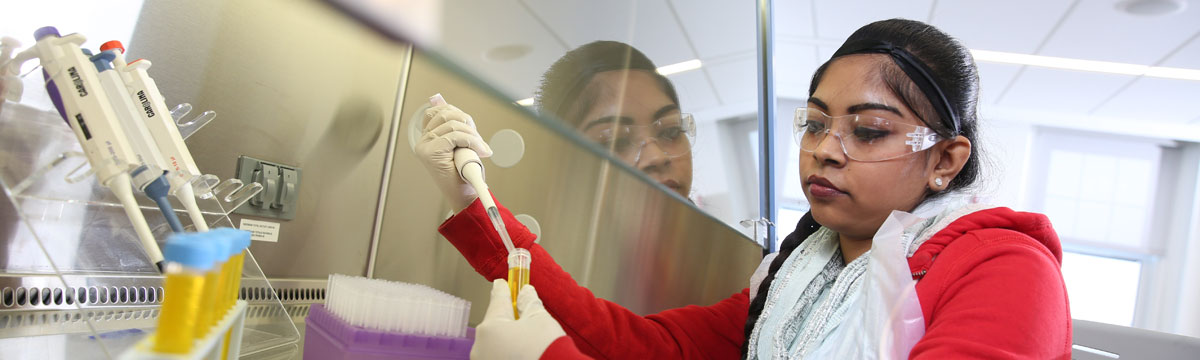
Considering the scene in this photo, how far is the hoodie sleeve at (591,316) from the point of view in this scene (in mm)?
875

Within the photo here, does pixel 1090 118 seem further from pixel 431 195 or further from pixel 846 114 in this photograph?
pixel 431 195

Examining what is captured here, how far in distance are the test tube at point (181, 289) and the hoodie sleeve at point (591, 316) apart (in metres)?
0.36

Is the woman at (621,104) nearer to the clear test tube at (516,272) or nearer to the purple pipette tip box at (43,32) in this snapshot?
the clear test tube at (516,272)

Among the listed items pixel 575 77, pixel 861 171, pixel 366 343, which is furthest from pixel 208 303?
pixel 861 171

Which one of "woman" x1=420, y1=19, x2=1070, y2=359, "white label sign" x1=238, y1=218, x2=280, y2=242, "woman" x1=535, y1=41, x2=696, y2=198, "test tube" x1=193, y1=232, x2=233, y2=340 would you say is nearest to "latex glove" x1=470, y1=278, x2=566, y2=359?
"woman" x1=420, y1=19, x2=1070, y2=359

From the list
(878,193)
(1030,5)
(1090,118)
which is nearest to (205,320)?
(878,193)

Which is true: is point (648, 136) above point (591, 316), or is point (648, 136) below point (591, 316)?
above

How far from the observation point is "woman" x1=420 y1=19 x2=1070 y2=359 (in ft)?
2.48

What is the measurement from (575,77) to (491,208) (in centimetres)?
41

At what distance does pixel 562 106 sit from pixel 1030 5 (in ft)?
12.5

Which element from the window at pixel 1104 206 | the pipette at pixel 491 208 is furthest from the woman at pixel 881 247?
the window at pixel 1104 206

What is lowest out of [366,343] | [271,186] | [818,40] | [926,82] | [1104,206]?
[366,343]

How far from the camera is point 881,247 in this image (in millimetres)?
869

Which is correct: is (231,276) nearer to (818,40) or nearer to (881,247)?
(881,247)
